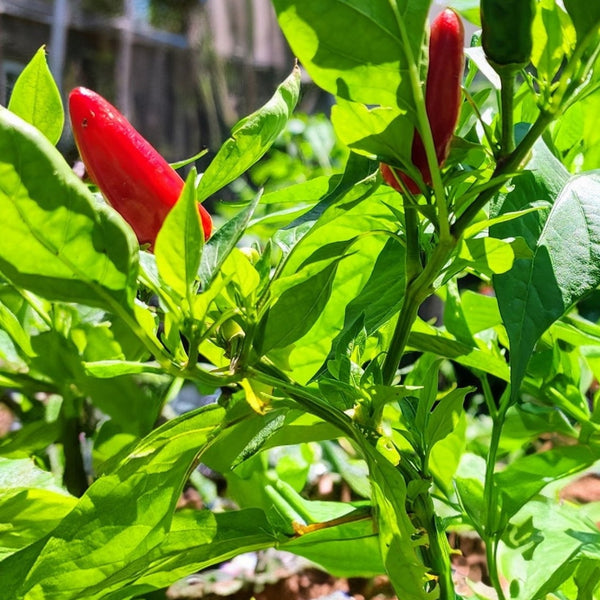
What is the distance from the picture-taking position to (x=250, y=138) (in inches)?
12.8

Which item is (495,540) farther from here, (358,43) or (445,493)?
(358,43)

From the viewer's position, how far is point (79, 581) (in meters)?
0.33

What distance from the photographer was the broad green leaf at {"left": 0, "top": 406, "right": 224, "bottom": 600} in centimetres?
33

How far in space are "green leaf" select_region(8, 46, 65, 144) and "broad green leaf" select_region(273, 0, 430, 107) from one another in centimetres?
14

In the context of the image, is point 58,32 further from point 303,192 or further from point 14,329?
point 303,192

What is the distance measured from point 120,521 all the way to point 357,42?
22 cm

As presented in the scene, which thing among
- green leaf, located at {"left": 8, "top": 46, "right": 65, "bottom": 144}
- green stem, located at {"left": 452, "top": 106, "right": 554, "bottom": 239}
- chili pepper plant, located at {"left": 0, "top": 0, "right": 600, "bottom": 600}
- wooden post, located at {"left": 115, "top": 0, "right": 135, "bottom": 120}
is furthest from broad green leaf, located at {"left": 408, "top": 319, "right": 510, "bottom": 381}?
wooden post, located at {"left": 115, "top": 0, "right": 135, "bottom": 120}

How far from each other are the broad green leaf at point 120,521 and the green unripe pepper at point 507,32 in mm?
198

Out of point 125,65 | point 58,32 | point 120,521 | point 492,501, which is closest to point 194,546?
point 120,521

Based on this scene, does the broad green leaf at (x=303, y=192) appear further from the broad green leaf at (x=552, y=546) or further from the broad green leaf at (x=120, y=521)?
the broad green leaf at (x=552, y=546)

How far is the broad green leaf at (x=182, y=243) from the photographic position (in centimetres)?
26

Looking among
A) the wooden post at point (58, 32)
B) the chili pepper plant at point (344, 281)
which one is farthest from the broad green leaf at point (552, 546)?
the wooden post at point (58, 32)

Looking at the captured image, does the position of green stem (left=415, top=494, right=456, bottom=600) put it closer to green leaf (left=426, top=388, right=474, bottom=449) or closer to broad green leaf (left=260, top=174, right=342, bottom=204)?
green leaf (left=426, top=388, right=474, bottom=449)

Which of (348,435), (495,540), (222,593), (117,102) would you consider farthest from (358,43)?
(117,102)
